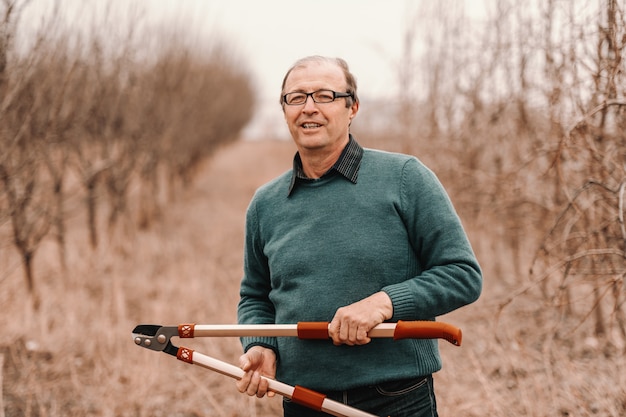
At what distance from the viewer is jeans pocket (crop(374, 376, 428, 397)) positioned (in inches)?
74.7

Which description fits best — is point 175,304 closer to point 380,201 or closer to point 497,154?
point 497,154

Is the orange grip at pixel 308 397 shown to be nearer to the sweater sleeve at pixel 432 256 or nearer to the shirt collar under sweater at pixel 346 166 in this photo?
the sweater sleeve at pixel 432 256

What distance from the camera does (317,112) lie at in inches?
78.1

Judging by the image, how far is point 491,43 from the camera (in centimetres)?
602

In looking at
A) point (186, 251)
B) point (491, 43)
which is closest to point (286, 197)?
point (491, 43)

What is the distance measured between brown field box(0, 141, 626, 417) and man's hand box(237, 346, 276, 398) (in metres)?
1.57

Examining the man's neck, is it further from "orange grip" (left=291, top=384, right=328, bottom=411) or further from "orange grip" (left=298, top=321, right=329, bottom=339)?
"orange grip" (left=291, top=384, right=328, bottom=411)

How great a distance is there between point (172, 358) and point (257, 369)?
130 inches

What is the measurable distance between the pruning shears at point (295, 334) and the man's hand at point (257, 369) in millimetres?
27

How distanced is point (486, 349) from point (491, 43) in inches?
114

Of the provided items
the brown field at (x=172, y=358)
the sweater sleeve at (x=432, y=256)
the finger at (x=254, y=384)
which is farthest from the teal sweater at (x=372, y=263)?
the brown field at (x=172, y=358)

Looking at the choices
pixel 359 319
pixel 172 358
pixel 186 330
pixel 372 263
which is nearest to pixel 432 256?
pixel 372 263

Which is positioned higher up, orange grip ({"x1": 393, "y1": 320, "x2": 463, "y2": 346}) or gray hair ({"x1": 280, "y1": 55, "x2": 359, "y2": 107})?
gray hair ({"x1": 280, "y1": 55, "x2": 359, "y2": 107})

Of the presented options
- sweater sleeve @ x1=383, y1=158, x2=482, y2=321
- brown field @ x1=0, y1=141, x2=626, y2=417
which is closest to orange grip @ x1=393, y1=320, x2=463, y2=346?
sweater sleeve @ x1=383, y1=158, x2=482, y2=321
